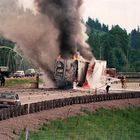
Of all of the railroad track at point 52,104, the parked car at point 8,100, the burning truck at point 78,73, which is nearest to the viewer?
the railroad track at point 52,104

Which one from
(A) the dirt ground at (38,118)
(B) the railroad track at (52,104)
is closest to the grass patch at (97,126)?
(A) the dirt ground at (38,118)

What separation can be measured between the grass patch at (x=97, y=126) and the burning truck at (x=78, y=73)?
24.0 m

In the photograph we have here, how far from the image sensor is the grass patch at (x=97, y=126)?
47.1 m

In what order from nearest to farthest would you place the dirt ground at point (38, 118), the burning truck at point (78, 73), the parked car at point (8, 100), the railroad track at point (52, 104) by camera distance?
the dirt ground at point (38, 118) < the railroad track at point (52, 104) < the parked car at point (8, 100) < the burning truck at point (78, 73)

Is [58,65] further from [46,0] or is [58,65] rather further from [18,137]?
[18,137]

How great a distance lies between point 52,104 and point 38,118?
8.16 meters

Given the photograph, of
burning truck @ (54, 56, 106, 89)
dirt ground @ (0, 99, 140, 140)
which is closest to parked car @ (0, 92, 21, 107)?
dirt ground @ (0, 99, 140, 140)

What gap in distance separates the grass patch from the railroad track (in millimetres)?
2519

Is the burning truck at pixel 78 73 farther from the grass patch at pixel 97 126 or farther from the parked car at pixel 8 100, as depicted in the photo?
the parked car at pixel 8 100

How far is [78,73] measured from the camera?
333ft

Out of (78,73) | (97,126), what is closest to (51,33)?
(78,73)

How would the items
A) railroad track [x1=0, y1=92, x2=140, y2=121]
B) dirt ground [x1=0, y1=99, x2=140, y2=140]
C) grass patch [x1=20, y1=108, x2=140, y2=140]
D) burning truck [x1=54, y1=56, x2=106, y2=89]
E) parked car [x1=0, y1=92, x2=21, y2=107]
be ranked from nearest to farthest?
dirt ground [x1=0, y1=99, x2=140, y2=140], grass patch [x1=20, y1=108, x2=140, y2=140], railroad track [x1=0, y1=92, x2=140, y2=121], parked car [x1=0, y1=92, x2=21, y2=107], burning truck [x1=54, y1=56, x2=106, y2=89]

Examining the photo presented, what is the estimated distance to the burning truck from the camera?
3920 inches

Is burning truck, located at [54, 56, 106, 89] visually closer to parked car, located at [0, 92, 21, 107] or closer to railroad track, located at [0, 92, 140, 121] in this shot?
railroad track, located at [0, 92, 140, 121]
